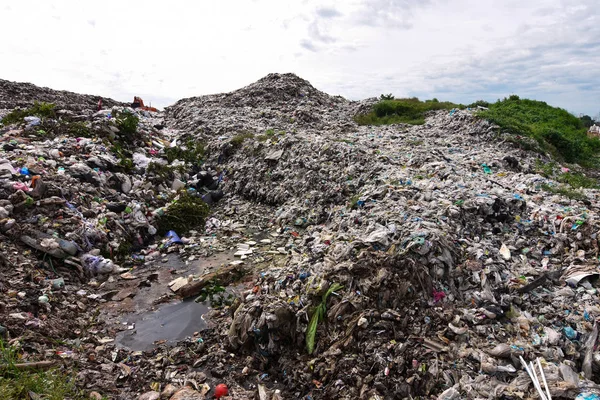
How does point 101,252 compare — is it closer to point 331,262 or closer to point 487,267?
point 331,262

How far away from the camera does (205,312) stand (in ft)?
15.0

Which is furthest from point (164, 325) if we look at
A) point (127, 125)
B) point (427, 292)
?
point (127, 125)

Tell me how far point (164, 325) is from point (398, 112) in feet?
46.6

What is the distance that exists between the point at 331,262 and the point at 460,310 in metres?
1.43

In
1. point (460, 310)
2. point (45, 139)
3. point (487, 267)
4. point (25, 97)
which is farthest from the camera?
point (25, 97)

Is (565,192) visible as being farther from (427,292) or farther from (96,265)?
(96,265)

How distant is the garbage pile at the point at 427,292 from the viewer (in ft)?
10.0

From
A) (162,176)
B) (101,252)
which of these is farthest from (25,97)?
(101,252)

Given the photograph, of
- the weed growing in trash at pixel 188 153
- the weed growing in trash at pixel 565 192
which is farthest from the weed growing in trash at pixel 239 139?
the weed growing in trash at pixel 565 192

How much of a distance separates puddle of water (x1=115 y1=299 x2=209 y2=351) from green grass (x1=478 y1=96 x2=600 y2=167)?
10.7 m

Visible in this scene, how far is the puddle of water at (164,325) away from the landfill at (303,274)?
1.0 inches

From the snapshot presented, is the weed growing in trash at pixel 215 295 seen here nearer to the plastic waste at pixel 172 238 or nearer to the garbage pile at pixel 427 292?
the garbage pile at pixel 427 292

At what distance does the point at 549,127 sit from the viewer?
1335 centimetres

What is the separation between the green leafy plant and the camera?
3.55m
